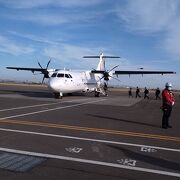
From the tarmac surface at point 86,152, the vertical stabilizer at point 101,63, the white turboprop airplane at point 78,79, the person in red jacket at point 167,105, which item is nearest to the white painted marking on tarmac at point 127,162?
the tarmac surface at point 86,152

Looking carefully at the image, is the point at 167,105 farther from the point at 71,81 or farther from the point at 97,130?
the point at 71,81

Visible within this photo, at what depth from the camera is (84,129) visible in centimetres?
1280

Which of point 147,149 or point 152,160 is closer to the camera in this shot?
point 152,160

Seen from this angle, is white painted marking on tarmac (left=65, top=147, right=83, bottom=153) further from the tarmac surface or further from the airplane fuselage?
the airplane fuselage

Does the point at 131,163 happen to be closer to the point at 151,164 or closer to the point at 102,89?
the point at 151,164

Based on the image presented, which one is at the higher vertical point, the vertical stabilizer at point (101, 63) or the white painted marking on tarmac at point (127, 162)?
the vertical stabilizer at point (101, 63)

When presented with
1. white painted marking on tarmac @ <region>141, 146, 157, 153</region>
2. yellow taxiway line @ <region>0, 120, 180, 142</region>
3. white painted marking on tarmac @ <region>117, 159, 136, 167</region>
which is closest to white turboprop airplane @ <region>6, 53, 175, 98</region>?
yellow taxiway line @ <region>0, 120, 180, 142</region>

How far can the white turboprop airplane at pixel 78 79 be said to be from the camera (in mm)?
33562

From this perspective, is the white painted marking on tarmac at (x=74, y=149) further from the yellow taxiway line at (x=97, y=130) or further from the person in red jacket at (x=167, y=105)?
the person in red jacket at (x=167, y=105)

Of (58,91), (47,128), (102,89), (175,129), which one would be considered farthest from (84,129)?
(102,89)

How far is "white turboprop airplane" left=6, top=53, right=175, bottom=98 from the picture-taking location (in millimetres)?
33562

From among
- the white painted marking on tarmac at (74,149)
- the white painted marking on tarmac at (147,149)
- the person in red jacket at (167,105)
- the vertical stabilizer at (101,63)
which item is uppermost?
the vertical stabilizer at (101,63)

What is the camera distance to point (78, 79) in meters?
38.7

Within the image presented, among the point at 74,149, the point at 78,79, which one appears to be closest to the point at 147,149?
the point at 74,149
